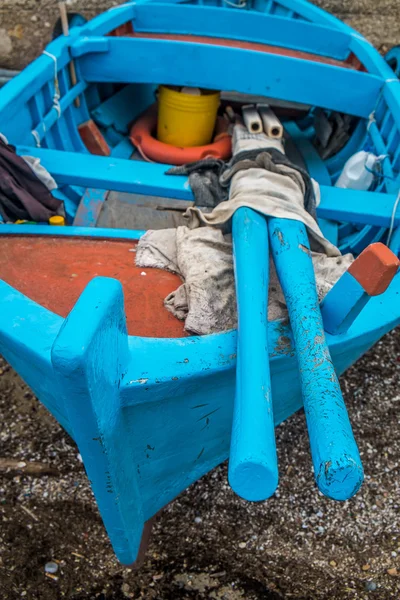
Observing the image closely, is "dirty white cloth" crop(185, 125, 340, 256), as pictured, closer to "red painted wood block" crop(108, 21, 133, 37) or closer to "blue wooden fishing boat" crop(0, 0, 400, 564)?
"blue wooden fishing boat" crop(0, 0, 400, 564)

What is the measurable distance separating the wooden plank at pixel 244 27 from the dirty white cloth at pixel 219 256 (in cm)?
240

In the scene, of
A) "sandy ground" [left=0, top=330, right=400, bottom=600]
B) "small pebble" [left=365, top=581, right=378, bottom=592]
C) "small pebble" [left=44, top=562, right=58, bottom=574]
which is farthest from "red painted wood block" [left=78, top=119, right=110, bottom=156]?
"small pebble" [left=365, top=581, right=378, bottom=592]

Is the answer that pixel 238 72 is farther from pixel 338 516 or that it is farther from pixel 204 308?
pixel 338 516

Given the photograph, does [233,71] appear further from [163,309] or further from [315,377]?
[315,377]

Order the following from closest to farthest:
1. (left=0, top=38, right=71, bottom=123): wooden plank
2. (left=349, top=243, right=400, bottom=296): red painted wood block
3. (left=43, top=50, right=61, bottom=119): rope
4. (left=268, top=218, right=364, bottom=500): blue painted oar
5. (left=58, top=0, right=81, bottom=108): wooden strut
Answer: (left=268, top=218, right=364, bottom=500): blue painted oar < (left=349, top=243, right=400, bottom=296): red painted wood block < (left=0, top=38, right=71, bottom=123): wooden plank < (left=43, top=50, right=61, bottom=119): rope < (left=58, top=0, right=81, bottom=108): wooden strut

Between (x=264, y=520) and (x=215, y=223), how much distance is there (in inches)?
55.6

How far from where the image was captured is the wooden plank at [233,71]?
358cm

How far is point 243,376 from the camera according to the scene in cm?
136

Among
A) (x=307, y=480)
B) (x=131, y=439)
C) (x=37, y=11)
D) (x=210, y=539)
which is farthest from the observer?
(x=37, y=11)

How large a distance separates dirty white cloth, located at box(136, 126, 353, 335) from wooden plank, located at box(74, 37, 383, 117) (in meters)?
1.54

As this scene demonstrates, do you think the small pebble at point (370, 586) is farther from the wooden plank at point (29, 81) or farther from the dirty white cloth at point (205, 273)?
the wooden plank at point (29, 81)

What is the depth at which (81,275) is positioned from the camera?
6.53 feet

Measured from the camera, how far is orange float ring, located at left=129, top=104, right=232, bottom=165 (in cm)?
378

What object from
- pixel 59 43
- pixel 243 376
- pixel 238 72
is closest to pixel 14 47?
pixel 59 43
